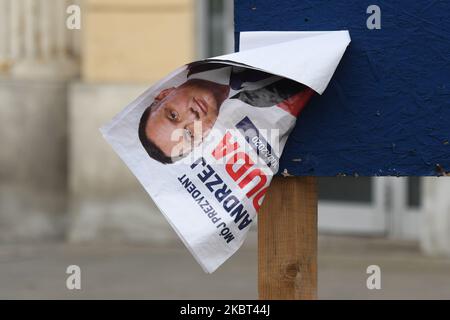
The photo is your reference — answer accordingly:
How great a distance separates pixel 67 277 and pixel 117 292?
2.59 feet

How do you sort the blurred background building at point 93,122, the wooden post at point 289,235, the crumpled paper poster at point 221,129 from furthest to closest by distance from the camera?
the blurred background building at point 93,122 → the wooden post at point 289,235 → the crumpled paper poster at point 221,129

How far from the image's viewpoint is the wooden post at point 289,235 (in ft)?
9.03

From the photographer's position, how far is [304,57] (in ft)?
8.42

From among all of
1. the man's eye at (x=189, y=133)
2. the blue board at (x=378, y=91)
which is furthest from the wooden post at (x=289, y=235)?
the man's eye at (x=189, y=133)

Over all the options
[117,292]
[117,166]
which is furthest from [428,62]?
[117,166]

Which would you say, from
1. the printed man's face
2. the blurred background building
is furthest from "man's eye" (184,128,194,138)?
the blurred background building

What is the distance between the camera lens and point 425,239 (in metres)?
8.26

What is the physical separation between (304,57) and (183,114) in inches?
13.7

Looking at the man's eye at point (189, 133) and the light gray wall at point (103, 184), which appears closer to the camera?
the man's eye at point (189, 133)

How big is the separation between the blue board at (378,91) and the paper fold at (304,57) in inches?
1.8

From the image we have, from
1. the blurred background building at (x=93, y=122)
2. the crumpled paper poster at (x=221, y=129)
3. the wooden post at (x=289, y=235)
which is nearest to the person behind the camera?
the crumpled paper poster at (x=221, y=129)

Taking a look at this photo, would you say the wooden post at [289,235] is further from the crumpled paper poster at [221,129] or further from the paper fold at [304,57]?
→ the paper fold at [304,57]

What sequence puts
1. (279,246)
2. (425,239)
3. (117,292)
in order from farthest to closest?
(425,239) < (117,292) < (279,246)

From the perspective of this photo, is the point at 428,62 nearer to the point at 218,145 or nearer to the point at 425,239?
the point at 218,145
